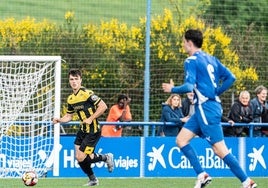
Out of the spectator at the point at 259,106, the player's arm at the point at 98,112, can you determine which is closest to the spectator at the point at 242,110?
the spectator at the point at 259,106

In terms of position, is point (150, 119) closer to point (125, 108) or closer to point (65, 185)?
point (125, 108)

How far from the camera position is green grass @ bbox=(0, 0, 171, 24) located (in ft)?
69.6

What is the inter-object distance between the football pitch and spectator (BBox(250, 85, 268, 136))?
2.04m

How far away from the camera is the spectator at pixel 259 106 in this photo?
1942cm

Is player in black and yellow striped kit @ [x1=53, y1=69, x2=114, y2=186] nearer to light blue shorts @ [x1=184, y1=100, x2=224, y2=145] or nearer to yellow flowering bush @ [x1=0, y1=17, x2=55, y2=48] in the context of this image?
light blue shorts @ [x1=184, y1=100, x2=224, y2=145]

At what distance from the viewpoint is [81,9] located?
21844mm

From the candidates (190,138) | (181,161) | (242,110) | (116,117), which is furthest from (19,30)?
(190,138)

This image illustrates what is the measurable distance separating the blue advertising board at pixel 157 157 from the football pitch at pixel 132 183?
118 cm

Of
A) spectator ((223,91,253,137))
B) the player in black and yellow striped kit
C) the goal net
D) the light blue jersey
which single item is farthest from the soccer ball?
spectator ((223,91,253,137))

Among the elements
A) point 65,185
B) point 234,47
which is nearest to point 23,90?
point 65,185

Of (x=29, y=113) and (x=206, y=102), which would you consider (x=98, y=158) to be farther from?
(x=206, y=102)

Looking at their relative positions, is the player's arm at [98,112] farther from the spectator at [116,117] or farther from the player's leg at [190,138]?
the spectator at [116,117]

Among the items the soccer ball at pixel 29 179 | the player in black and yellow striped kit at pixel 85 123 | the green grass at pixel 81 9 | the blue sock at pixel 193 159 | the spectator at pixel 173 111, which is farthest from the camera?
the green grass at pixel 81 9

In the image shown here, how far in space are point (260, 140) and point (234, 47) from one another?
2803 mm
